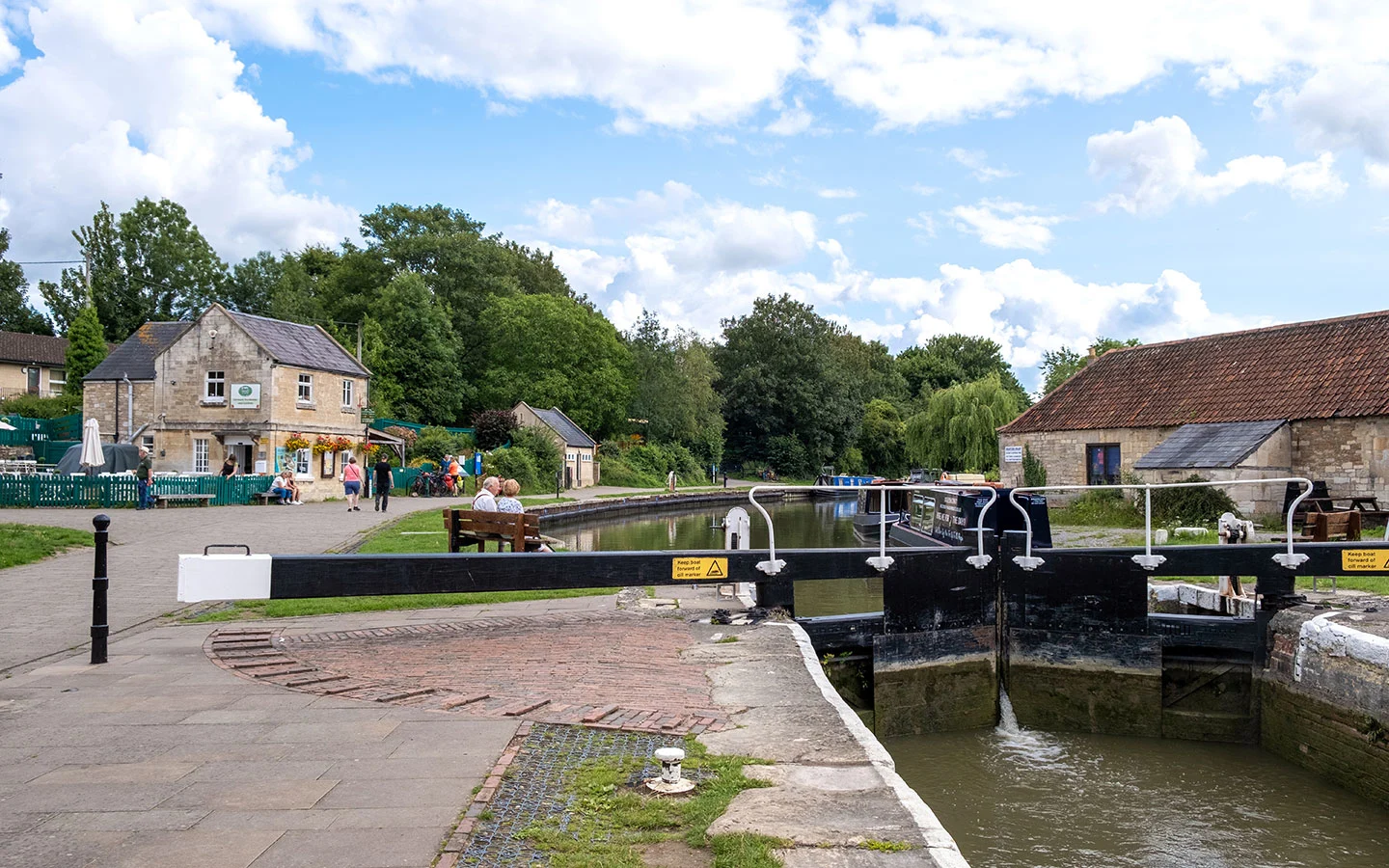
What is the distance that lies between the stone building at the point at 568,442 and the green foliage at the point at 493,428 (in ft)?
3.00

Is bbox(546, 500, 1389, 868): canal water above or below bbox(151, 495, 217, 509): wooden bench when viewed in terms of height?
below

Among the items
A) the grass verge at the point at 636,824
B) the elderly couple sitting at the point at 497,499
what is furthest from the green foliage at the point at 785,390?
the grass verge at the point at 636,824

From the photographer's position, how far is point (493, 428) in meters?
48.4

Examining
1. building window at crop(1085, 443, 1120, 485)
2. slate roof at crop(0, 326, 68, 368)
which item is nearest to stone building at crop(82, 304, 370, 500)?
building window at crop(1085, 443, 1120, 485)

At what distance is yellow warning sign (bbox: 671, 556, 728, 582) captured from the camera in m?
8.42

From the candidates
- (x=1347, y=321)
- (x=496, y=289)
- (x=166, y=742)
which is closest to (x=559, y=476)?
(x=496, y=289)

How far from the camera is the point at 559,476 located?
43406mm

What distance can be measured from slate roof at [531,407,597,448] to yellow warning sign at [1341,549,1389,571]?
128 ft

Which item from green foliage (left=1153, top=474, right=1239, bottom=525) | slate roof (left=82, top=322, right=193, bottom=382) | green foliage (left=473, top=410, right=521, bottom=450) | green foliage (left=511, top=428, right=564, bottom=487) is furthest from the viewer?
green foliage (left=473, top=410, right=521, bottom=450)

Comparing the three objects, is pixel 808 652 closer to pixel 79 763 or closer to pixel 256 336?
pixel 79 763

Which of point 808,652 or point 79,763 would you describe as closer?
point 79,763

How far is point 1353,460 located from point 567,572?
Result: 74.6 feet

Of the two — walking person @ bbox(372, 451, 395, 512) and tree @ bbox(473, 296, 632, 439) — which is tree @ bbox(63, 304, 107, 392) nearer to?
tree @ bbox(473, 296, 632, 439)

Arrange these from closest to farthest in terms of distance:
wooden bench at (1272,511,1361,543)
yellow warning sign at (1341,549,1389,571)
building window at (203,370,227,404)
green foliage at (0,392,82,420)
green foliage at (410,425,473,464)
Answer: yellow warning sign at (1341,549,1389,571) < wooden bench at (1272,511,1361,543) < building window at (203,370,227,404) < green foliage at (410,425,473,464) < green foliage at (0,392,82,420)
